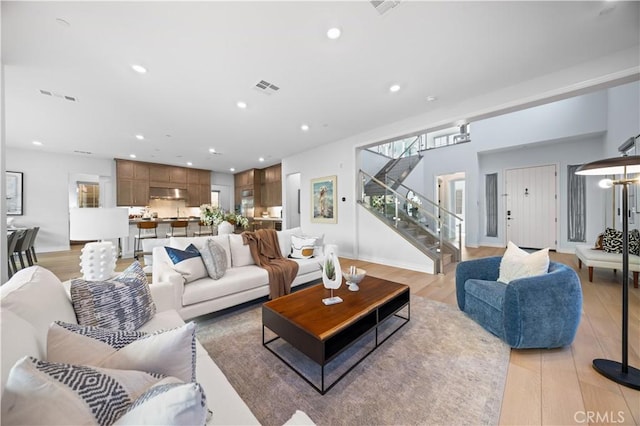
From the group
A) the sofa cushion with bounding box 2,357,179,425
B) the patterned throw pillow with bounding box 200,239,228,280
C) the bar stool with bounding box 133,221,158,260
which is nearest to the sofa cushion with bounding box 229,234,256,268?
the patterned throw pillow with bounding box 200,239,228,280

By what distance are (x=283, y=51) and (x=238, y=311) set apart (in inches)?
114

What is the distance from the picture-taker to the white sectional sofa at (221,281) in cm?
222

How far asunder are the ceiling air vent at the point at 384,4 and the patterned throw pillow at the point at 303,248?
273 cm

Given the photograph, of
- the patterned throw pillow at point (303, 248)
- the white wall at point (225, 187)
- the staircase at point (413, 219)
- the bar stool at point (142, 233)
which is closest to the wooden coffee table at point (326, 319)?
the patterned throw pillow at point (303, 248)

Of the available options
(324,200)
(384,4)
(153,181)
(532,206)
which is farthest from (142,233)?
A: (532,206)

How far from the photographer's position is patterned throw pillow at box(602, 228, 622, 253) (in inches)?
138

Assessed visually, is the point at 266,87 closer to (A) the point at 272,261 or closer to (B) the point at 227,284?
(A) the point at 272,261

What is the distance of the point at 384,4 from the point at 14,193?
364 inches

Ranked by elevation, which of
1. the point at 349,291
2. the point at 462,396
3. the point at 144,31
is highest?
the point at 144,31

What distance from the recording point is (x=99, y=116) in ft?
13.2

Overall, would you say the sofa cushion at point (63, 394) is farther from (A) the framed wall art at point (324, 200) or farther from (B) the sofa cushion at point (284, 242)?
(A) the framed wall art at point (324, 200)

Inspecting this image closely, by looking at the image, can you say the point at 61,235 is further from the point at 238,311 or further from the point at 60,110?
the point at 238,311

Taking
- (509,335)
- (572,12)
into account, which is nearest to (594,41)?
(572,12)

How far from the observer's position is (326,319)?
1.69 meters
